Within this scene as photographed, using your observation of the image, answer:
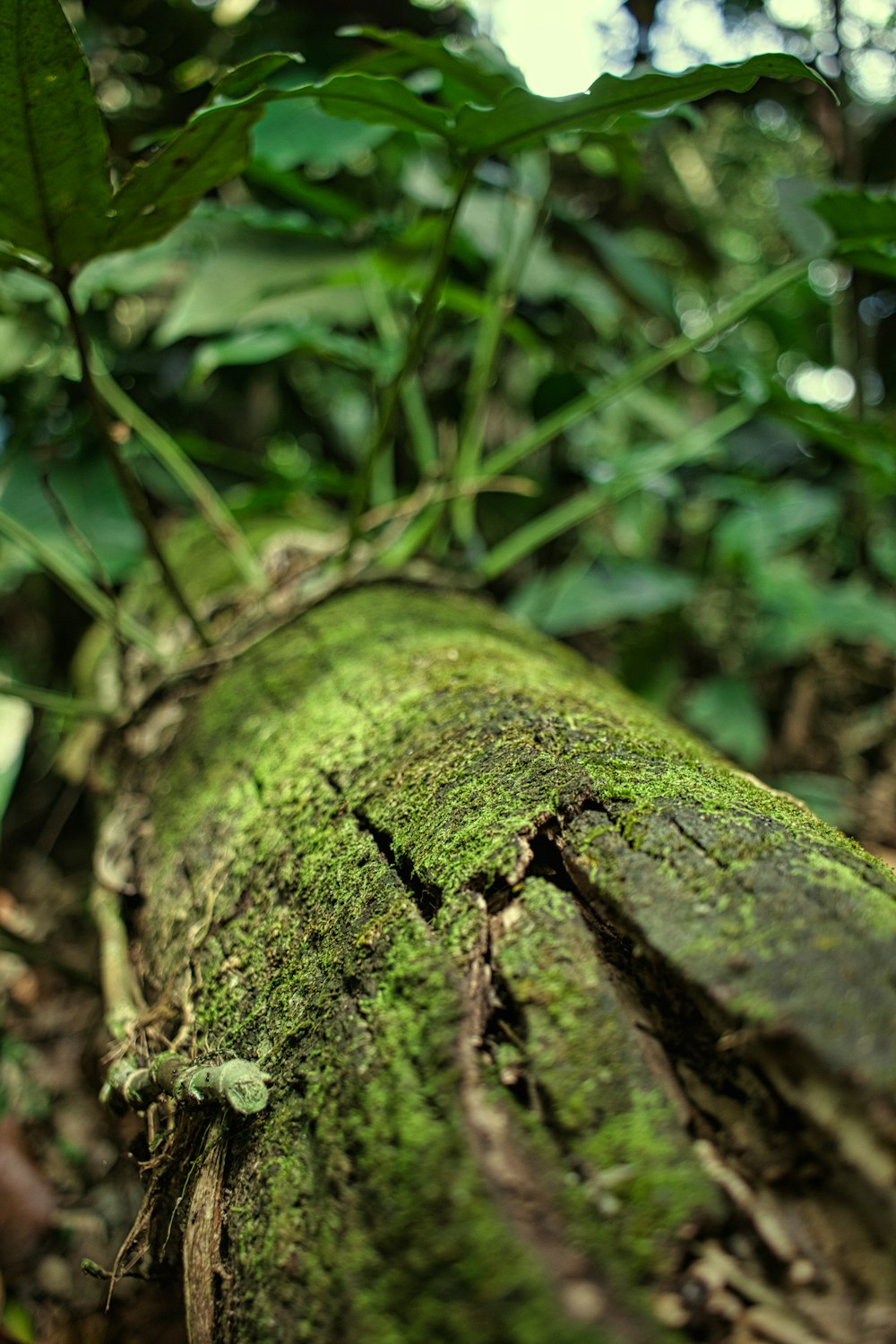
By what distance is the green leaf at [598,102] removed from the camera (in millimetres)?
595

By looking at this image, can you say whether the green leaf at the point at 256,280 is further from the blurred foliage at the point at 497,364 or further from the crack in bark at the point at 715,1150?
the crack in bark at the point at 715,1150

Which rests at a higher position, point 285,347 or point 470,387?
point 285,347

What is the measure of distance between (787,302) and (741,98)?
0.67 metres

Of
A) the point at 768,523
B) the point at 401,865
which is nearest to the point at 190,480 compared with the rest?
the point at 401,865

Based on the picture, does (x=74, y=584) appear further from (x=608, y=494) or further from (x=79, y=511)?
(x=608, y=494)

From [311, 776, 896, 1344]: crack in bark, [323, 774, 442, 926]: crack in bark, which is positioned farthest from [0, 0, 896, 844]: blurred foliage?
[311, 776, 896, 1344]: crack in bark

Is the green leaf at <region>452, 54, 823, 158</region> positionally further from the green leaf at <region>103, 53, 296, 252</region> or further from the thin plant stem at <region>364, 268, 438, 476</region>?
the thin plant stem at <region>364, 268, 438, 476</region>

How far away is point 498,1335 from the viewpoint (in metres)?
0.29

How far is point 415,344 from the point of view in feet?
2.82

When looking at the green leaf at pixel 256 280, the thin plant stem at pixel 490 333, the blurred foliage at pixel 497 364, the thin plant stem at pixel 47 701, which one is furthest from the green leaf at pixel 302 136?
the thin plant stem at pixel 47 701

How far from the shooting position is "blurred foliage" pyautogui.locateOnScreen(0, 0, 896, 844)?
1083mm

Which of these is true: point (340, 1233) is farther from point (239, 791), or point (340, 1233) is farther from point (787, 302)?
point (787, 302)

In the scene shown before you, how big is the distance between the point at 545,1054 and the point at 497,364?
69.7 inches

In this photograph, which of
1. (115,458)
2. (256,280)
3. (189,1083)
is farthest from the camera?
(256,280)
